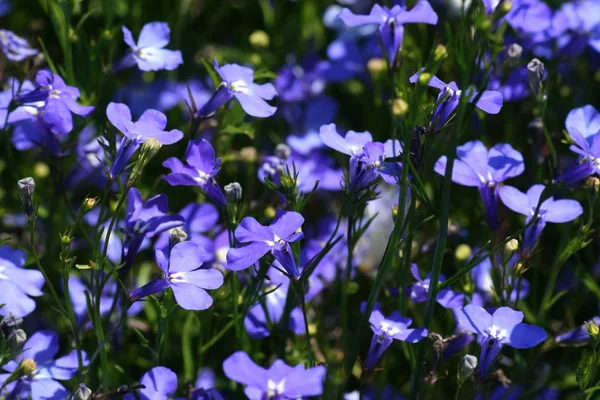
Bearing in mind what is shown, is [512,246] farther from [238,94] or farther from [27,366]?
[27,366]

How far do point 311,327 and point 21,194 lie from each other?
732 mm

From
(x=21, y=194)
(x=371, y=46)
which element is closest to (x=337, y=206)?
(x=371, y=46)

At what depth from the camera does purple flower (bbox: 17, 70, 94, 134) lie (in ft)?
5.15

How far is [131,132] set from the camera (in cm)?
145

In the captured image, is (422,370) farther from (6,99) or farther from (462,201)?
(6,99)

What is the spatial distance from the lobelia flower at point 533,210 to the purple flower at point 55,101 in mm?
911

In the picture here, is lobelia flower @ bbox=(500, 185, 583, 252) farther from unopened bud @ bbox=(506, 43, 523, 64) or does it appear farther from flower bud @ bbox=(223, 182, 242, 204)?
flower bud @ bbox=(223, 182, 242, 204)

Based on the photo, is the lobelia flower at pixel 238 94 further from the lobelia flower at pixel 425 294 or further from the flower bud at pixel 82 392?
the flower bud at pixel 82 392

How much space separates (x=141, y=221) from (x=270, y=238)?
1.05 feet

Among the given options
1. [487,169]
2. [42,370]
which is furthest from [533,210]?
[42,370]

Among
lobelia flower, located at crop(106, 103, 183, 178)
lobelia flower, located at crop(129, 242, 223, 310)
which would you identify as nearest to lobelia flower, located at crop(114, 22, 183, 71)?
lobelia flower, located at crop(106, 103, 183, 178)

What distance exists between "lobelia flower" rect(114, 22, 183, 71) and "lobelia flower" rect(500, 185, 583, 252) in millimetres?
839

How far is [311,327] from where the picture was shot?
1.79 m

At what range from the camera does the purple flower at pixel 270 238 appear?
1327mm
